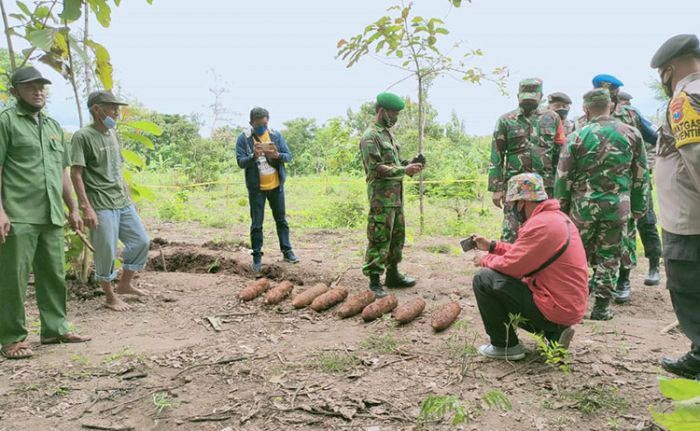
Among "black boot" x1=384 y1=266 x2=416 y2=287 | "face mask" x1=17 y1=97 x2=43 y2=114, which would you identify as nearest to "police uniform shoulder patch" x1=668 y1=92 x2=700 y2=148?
"black boot" x1=384 y1=266 x2=416 y2=287

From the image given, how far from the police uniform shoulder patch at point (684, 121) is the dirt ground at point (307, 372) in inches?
57.5

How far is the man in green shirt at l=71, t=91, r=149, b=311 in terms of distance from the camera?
169 inches

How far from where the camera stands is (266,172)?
5.77 metres

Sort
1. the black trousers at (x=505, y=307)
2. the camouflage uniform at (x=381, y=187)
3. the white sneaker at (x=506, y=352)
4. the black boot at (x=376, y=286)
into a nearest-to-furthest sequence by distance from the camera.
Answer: the black trousers at (x=505, y=307) < the white sneaker at (x=506, y=352) < the camouflage uniform at (x=381, y=187) < the black boot at (x=376, y=286)

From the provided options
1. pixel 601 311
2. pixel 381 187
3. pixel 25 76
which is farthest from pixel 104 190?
pixel 601 311

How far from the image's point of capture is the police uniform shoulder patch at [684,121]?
8.05 ft

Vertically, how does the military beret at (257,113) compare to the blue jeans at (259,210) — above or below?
above

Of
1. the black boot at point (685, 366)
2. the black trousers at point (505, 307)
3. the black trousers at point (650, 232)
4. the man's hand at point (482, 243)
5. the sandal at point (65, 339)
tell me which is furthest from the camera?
the black trousers at point (650, 232)

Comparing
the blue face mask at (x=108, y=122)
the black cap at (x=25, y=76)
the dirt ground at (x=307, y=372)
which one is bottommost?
the dirt ground at (x=307, y=372)

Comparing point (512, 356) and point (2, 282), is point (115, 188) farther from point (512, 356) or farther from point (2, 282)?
point (512, 356)

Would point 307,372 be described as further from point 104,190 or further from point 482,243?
point 104,190

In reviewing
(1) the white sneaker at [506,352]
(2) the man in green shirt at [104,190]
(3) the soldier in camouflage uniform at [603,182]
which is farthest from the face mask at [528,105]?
(2) the man in green shirt at [104,190]

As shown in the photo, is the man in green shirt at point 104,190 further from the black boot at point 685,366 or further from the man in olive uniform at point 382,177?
the black boot at point 685,366

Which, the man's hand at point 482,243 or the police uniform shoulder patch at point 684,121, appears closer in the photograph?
the police uniform shoulder patch at point 684,121
